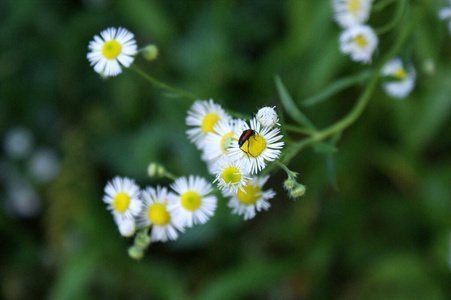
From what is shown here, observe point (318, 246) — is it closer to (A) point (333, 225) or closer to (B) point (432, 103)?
(A) point (333, 225)

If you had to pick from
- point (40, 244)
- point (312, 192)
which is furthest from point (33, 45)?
point (312, 192)

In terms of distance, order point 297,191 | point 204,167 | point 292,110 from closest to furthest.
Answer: point 297,191, point 292,110, point 204,167

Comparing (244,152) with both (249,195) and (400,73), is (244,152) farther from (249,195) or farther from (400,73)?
(400,73)

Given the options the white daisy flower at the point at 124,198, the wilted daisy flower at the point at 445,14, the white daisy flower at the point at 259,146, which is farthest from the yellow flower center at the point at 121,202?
the wilted daisy flower at the point at 445,14

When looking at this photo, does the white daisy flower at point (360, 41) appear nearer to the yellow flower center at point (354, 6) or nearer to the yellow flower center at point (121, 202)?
the yellow flower center at point (354, 6)

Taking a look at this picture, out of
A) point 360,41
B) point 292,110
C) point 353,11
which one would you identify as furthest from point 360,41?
point 292,110

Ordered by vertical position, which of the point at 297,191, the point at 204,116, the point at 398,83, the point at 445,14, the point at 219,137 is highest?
the point at 445,14

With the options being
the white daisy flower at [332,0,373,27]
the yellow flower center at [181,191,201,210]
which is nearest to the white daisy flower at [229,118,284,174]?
the yellow flower center at [181,191,201,210]
